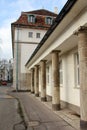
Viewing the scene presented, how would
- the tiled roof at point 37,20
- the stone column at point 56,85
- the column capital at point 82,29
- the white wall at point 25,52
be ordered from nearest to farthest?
the column capital at point 82,29, the stone column at point 56,85, the white wall at point 25,52, the tiled roof at point 37,20

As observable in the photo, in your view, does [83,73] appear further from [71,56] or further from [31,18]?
[31,18]

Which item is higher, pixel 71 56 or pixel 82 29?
pixel 82 29

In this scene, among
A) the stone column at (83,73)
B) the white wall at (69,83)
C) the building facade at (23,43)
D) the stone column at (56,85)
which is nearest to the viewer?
the stone column at (83,73)

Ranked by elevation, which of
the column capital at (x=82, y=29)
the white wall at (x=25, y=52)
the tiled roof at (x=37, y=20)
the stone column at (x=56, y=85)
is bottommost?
the stone column at (x=56, y=85)

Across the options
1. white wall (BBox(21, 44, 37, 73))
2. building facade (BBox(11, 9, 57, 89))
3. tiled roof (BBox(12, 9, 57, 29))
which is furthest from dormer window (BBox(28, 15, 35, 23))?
white wall (BBox(21, 44, 37, 73))

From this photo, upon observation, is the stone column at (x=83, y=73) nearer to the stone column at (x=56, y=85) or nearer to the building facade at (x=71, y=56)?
the building facade at (x=71, y=56)

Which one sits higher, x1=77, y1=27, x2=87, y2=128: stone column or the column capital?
the column capital

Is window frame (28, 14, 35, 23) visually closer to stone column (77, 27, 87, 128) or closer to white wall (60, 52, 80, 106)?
white wall (60, 52, 80, 106)

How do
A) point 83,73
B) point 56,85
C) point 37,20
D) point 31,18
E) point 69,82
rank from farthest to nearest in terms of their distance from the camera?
point 37,20
point 31,18
point 69,82
point 56,85
point 83,73

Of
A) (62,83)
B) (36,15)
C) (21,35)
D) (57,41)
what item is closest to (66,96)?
(62,83)

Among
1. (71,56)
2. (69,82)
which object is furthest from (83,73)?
(69,82)

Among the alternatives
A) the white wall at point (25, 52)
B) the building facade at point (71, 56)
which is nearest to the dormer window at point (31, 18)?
the white wall at point (25, 52)

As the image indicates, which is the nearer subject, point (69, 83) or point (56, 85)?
point (56, 85)

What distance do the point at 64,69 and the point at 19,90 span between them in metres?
20.7
